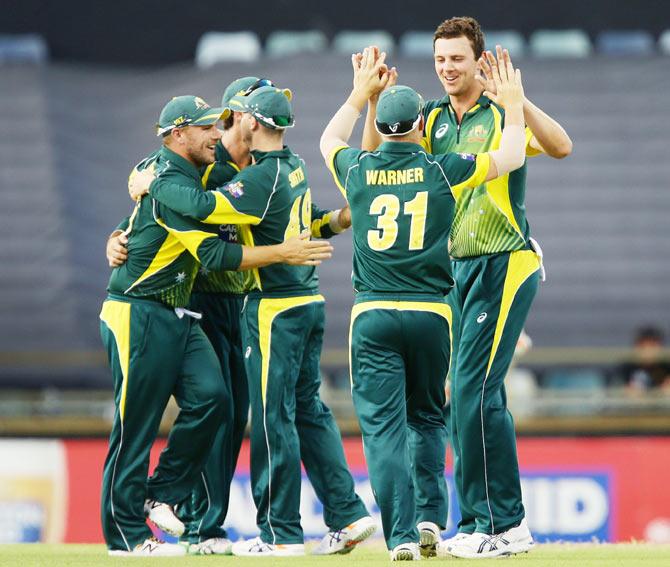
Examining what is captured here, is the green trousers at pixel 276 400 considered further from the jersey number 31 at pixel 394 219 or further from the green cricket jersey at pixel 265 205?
the jersey number 31 at pixel 394 219

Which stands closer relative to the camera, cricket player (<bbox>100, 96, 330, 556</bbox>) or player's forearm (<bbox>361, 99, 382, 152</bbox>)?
cricket player (<bbox>100, 96, 330, 556</bbox>)

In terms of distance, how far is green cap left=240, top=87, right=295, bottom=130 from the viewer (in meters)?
7.12

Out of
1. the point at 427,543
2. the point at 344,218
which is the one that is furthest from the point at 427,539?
the point at 344,218

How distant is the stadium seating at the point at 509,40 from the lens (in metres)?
20.8

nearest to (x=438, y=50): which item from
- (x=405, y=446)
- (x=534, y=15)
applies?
(x=405, y=446)

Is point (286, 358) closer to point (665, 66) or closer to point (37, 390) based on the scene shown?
point (37, 390)

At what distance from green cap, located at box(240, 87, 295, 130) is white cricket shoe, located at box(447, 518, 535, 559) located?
2.31 meters

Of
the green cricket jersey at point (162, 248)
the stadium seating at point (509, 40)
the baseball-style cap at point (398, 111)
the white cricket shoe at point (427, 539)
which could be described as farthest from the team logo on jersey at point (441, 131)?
the stadium seating at point (509, 40)

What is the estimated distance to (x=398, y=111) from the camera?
667cm

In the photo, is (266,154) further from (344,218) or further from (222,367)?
(222,367)

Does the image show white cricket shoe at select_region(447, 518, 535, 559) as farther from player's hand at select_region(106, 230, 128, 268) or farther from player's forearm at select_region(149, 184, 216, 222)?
player's hand at select_region(106, 230, 128, 268)

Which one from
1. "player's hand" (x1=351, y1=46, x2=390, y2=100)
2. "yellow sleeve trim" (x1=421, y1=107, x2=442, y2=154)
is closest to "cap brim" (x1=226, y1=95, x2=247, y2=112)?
"player's hand" (x1=351, y1=46, x2=390, y2=100)

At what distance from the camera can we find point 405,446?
262 inches

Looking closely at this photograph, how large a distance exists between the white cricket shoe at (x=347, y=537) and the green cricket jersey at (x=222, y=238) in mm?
1409
